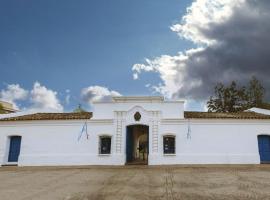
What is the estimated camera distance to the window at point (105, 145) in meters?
20.6

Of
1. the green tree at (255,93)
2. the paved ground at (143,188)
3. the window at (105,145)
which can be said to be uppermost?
the green tree at (255,93)

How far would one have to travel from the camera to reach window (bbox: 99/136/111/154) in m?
20.6

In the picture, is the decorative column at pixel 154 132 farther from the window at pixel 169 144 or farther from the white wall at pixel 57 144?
the white wall at pixel 57 144

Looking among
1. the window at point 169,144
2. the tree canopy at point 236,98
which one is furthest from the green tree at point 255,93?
the window at point 169,144

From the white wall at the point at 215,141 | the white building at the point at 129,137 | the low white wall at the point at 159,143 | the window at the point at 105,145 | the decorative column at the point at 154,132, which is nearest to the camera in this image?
the white wall at the point at 215,141

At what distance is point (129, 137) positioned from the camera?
21.5 metres

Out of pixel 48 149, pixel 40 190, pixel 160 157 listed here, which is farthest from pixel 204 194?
pixel 48 149

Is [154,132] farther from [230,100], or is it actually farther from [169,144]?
[230,100]

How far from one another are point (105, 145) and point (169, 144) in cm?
501

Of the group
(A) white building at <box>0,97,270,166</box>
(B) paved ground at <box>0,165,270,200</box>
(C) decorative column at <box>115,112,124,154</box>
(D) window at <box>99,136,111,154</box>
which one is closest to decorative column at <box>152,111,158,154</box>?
(A) white building at <box>0,97,270,166</box>

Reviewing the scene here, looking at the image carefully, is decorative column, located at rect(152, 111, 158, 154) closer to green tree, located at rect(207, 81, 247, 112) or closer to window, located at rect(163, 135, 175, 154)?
window, located at rect(163, 135, 175, 154)

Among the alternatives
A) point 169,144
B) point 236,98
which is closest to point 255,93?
point 236,98

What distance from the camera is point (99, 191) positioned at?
33.4 feet

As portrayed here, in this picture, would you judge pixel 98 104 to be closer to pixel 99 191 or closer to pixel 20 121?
pixel 20 121
